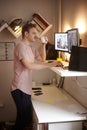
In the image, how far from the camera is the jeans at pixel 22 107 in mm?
2768

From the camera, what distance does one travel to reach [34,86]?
3.71 m

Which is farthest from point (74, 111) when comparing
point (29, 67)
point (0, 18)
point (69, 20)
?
point (0, 18)

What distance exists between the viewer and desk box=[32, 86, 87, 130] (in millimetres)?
2223

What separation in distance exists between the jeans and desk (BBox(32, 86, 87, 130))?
0.09 meters

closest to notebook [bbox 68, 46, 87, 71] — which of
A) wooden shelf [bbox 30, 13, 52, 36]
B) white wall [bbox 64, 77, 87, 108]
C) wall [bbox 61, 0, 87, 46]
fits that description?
white wall [bbox 64, 77, 87, 108]

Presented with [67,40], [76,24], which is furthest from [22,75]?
[76,24]

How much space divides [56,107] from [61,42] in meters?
0.95

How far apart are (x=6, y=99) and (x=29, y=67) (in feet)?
4.76

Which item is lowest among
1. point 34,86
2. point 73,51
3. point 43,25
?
point 34,86

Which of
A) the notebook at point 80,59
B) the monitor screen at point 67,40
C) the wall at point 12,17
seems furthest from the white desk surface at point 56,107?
the wall at point 12,17

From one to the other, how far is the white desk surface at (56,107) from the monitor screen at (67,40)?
60 cm

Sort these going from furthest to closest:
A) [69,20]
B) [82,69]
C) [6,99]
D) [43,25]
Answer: [6,99], [43,25], [69,20], [82,69]

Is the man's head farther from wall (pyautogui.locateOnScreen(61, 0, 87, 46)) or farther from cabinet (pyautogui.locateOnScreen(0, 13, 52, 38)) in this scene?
cabinet (pyautogui.locateOnScreen(0, 13, 52, 38))

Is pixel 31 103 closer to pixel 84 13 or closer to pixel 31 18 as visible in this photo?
pixel 84 13
